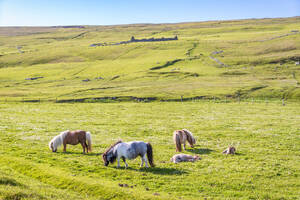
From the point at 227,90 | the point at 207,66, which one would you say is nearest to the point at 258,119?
the point at 227,90

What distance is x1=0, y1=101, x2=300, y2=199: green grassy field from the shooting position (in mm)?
16547

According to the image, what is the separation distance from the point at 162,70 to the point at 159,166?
101898mm

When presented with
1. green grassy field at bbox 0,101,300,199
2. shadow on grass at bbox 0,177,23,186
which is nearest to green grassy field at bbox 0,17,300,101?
green grassy field at bbox 0,101,300,199

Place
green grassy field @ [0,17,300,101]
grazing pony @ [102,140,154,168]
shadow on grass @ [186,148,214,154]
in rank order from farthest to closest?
green grassy field @ [0,17,300,101]
shadow on grass @ [186,148,214,154]
grazing pony @ [102,140,154,168]

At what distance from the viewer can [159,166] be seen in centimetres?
2128

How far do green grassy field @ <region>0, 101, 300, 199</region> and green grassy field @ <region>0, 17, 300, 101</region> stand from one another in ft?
131

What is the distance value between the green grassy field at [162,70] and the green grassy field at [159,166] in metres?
39.8

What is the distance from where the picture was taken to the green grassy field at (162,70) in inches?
3246

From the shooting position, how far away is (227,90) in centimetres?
8038

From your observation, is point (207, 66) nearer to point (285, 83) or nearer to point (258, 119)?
point (285, 83)

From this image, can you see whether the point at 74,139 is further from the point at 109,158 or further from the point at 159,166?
the point at 159,166

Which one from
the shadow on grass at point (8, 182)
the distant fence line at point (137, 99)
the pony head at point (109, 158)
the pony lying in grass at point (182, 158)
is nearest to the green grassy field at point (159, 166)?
the shadow on grass at point (8, 182)

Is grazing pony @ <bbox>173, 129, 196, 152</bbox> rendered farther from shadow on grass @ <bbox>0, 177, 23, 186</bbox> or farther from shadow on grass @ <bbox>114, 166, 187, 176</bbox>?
shadow on grass @ <bbox>0, 177, 23, 186</bbox>

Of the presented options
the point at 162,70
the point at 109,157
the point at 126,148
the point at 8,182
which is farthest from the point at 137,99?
the point at 8,182
